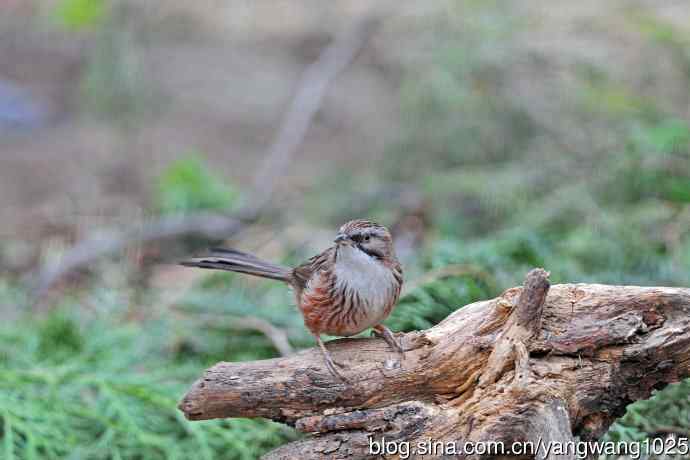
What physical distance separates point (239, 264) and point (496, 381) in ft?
3.96

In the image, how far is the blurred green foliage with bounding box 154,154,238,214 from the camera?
Answer: 22.6ft

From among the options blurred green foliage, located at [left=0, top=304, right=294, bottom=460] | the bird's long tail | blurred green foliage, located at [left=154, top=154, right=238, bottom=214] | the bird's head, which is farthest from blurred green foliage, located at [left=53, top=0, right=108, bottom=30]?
the bird's head

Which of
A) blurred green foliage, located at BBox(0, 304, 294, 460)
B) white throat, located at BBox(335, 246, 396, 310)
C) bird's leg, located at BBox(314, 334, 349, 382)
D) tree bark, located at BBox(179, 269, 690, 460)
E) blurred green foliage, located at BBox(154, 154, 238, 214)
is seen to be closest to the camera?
tree bark, located at BBox(179, 269, 690, 460)

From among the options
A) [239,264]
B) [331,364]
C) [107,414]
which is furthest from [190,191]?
[331,364]

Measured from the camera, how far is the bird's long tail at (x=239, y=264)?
309cm

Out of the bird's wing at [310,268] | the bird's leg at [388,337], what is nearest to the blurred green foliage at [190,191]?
the bird's wing at [310,268]

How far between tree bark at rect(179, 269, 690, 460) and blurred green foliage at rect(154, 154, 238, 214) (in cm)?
460

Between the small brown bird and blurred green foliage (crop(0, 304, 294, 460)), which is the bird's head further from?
blurred green foliage (crop(0, 304, 294, 460))

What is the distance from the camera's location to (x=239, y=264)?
314cm

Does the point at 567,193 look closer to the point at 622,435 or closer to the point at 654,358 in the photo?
the point at 622,435

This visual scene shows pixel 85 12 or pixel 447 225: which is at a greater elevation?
pixel 85 12

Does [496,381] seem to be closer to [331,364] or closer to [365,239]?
[331,364]

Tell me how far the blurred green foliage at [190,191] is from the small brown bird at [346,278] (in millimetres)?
3770

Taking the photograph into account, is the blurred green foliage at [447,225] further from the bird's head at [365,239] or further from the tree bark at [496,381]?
the tree bark at [496,381]
